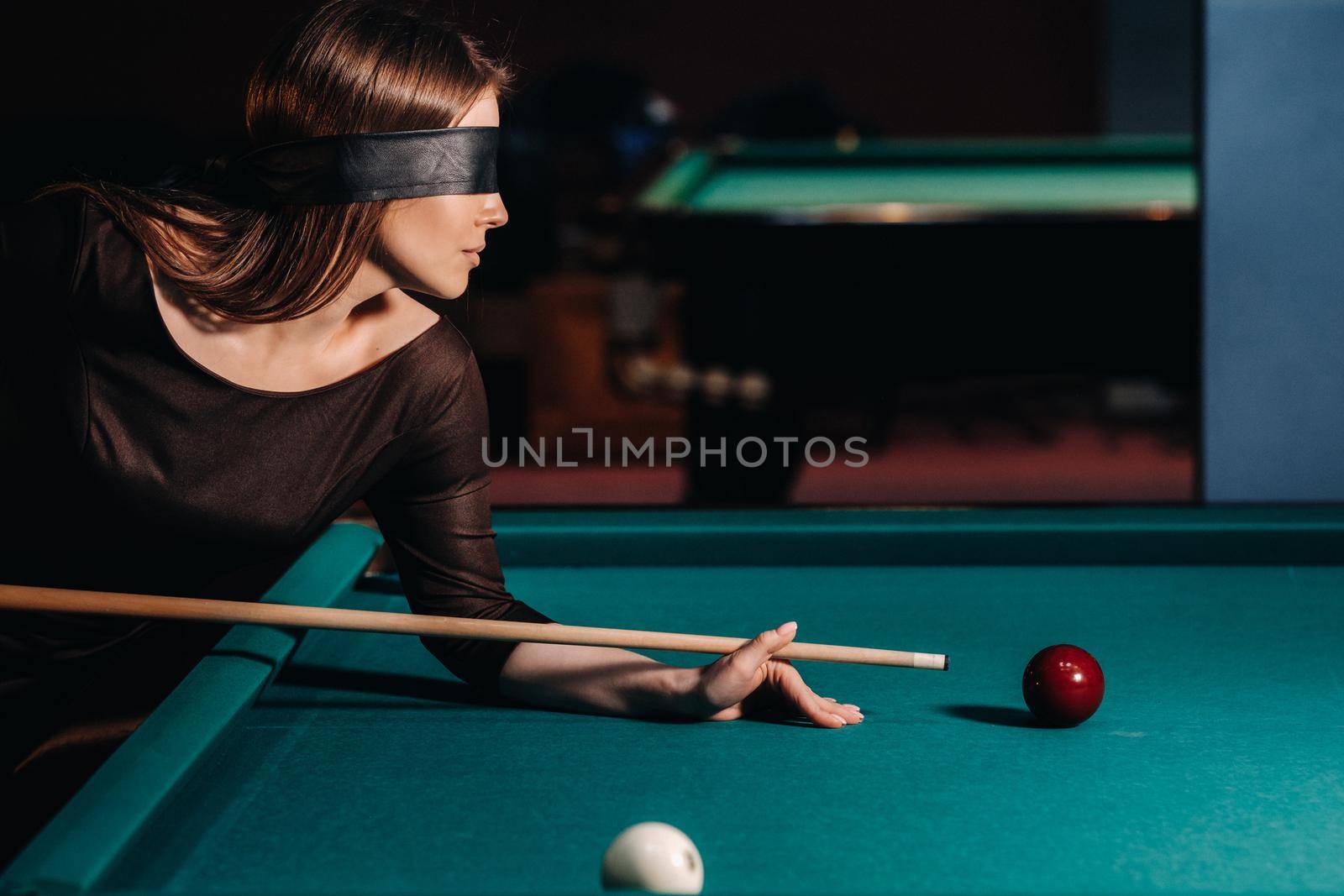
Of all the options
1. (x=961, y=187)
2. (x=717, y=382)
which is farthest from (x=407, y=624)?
(x=961, y=187)

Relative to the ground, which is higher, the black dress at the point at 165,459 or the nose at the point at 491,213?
the nose at the point at 491,213

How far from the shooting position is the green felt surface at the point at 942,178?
4.04 metres

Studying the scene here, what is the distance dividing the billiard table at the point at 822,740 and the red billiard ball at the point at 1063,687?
3 cm

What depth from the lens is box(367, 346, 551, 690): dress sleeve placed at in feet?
4.96

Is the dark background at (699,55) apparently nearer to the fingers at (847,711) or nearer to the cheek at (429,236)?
the cheek at (429,236)

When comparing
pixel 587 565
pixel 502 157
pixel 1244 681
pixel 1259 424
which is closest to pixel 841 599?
pixel 587 565

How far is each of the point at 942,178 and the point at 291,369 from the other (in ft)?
A: 11.1

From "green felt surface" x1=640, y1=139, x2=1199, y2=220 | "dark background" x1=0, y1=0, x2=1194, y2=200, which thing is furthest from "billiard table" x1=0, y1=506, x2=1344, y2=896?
"dark background" x1=0, y1=0, x2=1194, y2=200

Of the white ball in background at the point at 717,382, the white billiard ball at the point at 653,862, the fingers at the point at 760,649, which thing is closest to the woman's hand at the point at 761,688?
the fingers at the point at 760,649

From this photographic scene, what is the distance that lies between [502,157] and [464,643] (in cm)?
481

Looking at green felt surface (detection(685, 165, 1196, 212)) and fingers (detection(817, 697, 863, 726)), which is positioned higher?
green felt surface (detection(685, 165, 1196, 212))

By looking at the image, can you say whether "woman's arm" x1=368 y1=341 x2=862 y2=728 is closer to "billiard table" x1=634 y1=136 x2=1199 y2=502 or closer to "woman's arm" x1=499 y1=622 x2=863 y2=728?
"woman's arm" x1=499 y1=622 x2=863 y2=728

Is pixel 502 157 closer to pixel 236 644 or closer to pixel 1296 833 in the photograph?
pixel 236 644

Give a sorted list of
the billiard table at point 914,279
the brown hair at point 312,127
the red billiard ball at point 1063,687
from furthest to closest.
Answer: the billiard table at point 914,279
the brown hair at point 312,127
the red billiard ball at point 1063,687
